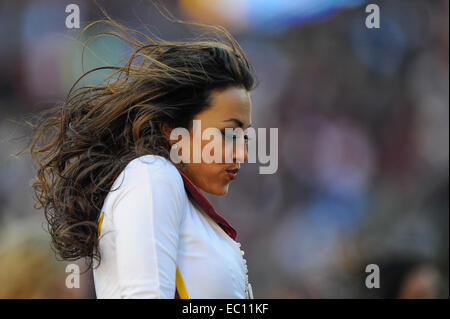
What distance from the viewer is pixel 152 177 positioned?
1.19 m

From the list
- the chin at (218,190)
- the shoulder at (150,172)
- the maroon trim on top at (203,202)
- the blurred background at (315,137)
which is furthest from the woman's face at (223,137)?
the blurred background at (315,137)

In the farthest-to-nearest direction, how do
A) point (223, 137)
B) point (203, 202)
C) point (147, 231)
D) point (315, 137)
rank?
1. point (315, 137)
2. point (223, 137)
3. point (203, 202)
4. point (147, 231)

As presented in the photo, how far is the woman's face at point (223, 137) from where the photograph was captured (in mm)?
1481

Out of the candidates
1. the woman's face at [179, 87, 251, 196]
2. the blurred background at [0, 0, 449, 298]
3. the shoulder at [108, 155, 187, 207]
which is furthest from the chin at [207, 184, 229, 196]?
the blurred background at [0, 0, 449, 298]

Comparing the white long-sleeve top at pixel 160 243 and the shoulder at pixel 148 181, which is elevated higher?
the shoulder at pixel 148 181

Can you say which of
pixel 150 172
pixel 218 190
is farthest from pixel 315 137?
pixel 150 172

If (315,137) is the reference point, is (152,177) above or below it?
below

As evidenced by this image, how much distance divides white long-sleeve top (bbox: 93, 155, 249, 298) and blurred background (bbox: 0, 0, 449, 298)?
9.36ft

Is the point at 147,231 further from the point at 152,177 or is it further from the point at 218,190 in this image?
the point at 218,190

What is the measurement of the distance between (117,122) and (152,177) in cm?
36

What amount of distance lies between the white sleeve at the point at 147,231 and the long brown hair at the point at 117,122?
0.14 metres

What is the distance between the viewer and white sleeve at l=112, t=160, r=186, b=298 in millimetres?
1098

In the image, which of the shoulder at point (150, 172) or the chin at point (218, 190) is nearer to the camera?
the shoulder at point (150, 172)

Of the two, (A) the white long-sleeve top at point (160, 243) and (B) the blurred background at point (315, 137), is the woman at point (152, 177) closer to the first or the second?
(A) the white long-sleeve top at point (160, 243)
